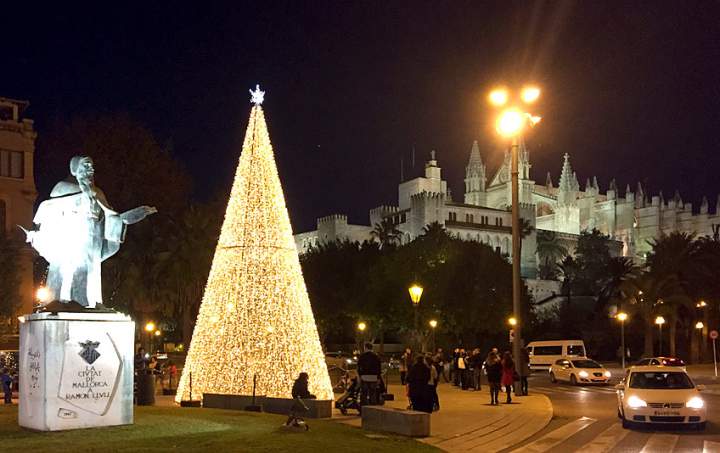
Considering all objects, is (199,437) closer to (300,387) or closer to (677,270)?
(300,387)

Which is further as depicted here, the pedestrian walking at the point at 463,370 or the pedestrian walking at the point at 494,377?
the pedestrian walking at the point at 463,370

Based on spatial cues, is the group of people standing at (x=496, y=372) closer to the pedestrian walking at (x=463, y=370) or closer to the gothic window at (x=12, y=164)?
the pedestrian walking at (x=463, y=370)

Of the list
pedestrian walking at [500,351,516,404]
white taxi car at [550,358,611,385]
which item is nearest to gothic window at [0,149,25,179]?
white taxi car at [550,358,611,385]

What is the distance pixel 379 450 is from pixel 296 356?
7340mm

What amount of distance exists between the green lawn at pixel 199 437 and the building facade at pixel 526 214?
104693 mm

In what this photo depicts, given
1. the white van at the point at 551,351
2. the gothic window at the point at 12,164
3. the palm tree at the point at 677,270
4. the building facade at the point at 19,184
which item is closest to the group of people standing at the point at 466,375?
the white van at the point at 551,351

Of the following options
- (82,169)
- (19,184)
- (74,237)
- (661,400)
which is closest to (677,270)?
(19,184)

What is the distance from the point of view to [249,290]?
63.8 feet

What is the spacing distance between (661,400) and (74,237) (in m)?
12.1

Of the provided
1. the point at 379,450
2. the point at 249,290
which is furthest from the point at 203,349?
the point at 379,450

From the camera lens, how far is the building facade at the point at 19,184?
45.1m

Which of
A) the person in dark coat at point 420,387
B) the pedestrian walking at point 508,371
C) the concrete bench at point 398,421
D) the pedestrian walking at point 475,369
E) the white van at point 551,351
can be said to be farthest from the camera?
the white van at point 551,351

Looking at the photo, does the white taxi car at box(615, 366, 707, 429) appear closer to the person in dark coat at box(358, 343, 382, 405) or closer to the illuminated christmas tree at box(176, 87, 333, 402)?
the person in dark coat at box(358, 343, 382, 405)

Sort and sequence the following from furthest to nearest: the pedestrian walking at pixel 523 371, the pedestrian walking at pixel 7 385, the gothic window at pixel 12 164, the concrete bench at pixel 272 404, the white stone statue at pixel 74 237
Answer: the gothic window at pixel 12 164 < the pedestrian walking at pixel 523 371 < the pedestrian walking at pixel 7 385 < the concrete bench at pixel 272 404 < the white stone statue at pixel 74 237
